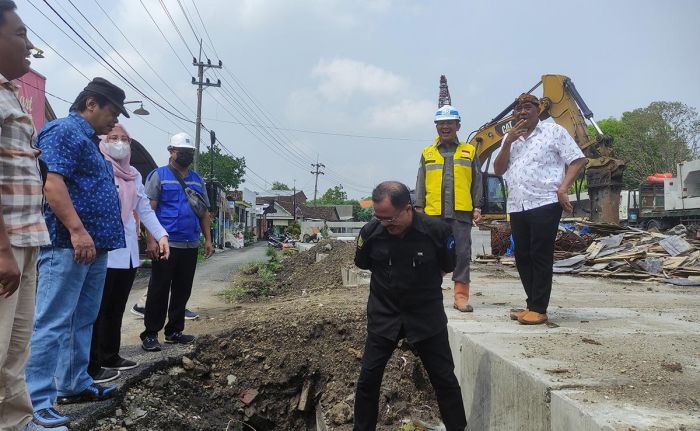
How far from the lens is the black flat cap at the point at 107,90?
123 inches

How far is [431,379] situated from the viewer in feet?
9.37

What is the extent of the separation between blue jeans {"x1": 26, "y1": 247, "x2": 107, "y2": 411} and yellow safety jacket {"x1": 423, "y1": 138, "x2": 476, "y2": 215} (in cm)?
255

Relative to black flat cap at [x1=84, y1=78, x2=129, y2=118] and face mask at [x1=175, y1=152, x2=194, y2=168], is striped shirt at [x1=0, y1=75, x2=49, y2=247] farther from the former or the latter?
face mask at [x1=175, y1=152, x2=194, y2=168]

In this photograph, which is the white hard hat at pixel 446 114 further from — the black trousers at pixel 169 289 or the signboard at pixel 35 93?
the signboard at pixel 35 93

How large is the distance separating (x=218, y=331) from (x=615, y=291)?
4.54m

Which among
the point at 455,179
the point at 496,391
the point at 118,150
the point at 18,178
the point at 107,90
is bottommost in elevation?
the point at 496,391

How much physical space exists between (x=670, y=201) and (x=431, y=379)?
2122 cm

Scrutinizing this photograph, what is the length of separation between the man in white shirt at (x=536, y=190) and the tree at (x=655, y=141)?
34.0 m

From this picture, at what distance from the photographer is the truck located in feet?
63.0

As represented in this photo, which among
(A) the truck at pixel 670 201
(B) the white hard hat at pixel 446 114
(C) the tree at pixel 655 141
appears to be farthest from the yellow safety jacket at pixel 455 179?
(C) the tree at pixel 655 141

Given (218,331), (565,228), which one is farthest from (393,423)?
(565,228)

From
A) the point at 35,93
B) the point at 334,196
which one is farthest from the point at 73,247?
the point at 334,196

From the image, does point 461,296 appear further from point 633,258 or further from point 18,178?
point 633,258

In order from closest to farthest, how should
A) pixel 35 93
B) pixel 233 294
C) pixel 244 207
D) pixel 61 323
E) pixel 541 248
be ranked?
pixel 61 323, pixel 541 248, pixel 233 294, pixel 35 93, pixel 244 207
